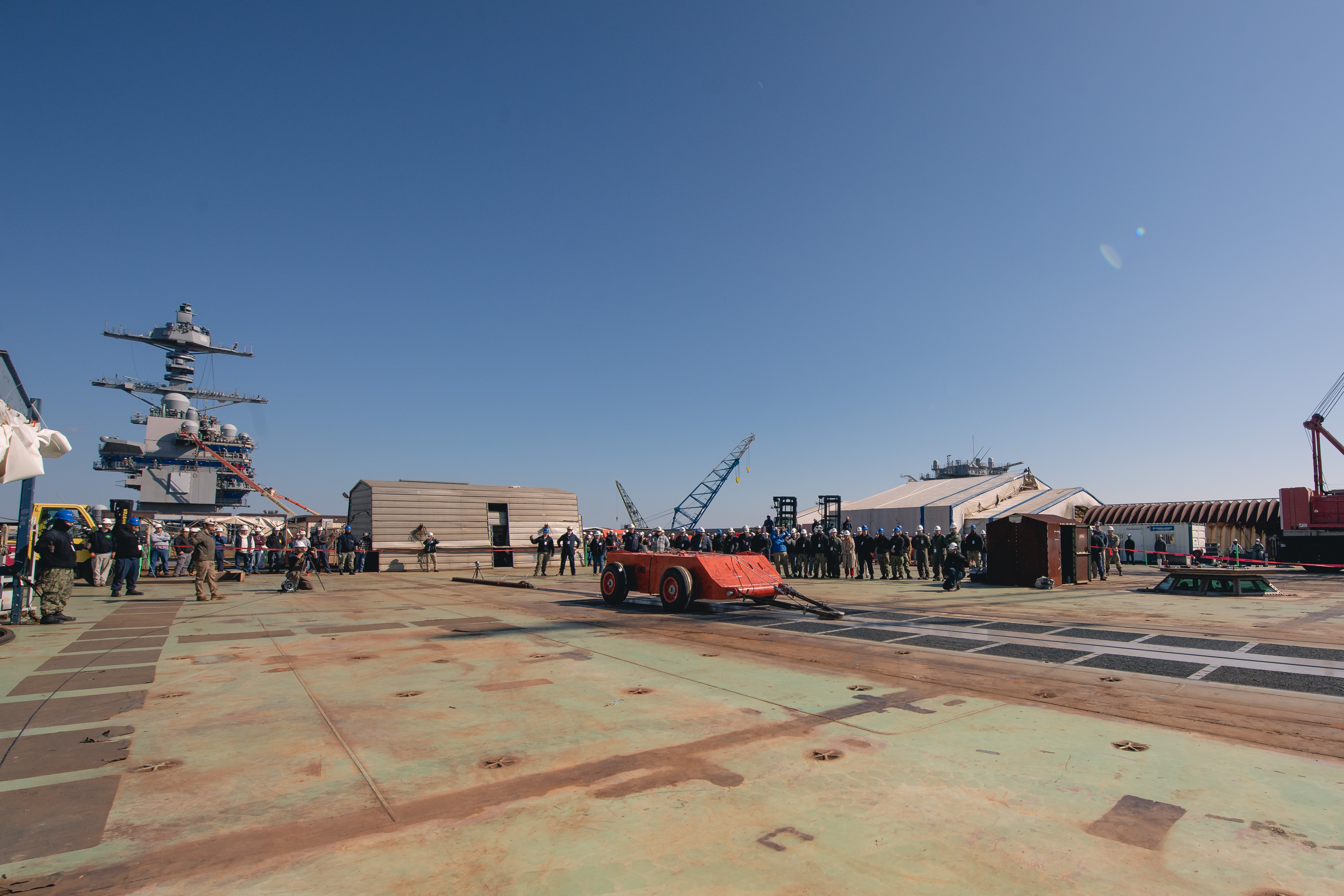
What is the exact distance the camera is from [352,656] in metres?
7.98

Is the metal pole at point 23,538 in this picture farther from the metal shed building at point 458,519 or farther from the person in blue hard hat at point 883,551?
the person in blue hard hat at point 883,551

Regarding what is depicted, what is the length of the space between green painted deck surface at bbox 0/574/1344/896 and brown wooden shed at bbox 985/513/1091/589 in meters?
12.4

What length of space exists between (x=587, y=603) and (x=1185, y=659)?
10806 millimetres

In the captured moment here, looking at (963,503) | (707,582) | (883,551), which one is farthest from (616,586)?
(963,503)

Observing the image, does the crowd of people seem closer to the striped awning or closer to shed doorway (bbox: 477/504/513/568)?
shed doorway (bbox: 477/504/513/568)

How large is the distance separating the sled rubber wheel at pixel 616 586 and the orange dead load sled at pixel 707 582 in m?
0.02

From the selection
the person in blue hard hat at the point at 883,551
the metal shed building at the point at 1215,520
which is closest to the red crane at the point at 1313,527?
the metal shed building at the point at 1215,520

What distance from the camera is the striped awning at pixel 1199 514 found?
3438 cm

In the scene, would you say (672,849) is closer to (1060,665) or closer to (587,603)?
(1060,665)

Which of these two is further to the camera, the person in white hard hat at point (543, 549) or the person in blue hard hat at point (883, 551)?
the person in white hard hat at point (543, 549)

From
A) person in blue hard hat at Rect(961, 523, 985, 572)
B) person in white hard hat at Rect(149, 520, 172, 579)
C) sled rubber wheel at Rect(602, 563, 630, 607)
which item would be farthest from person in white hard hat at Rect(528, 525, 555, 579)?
person in blue hard hat at Rect(961, 523, 985, 572)

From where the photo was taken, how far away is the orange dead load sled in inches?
480

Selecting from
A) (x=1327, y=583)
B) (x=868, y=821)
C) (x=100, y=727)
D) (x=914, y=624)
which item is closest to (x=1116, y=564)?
(x=1327, y=583)

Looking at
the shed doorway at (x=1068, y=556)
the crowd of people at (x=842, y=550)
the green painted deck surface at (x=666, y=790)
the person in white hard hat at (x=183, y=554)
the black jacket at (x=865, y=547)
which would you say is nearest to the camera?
the green painted deck surface at (x=666, y=790)
